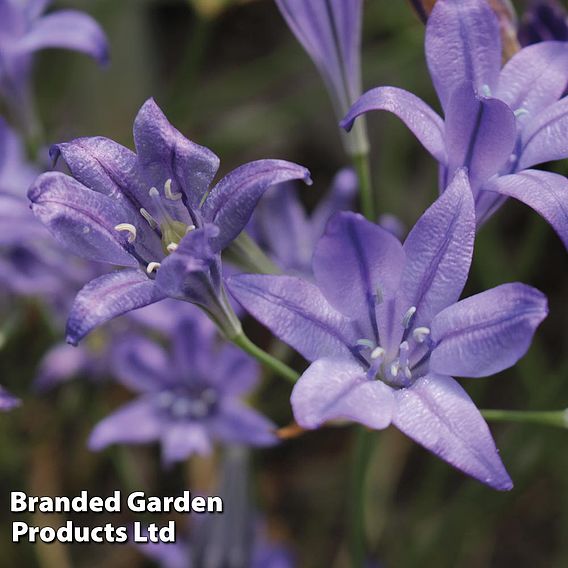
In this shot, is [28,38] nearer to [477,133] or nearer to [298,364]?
[477,133]

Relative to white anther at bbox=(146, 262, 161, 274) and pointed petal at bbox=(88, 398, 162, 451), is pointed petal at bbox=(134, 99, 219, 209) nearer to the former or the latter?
white anther at bbox=(146, 262, 161, 274)

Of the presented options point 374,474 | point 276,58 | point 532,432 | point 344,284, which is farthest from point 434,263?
point 276,58

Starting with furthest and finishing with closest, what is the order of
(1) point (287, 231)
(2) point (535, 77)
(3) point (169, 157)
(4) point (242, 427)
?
(1) point (287, 231), (4) point (242, 427), (2) point (535, 77), (3) point (169, 157)

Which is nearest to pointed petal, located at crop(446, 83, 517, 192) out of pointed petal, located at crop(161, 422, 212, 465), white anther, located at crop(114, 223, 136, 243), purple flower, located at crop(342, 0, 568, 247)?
purple flower, located at crop(342, 0, 568, 247)

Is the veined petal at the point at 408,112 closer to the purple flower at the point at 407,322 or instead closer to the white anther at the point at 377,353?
the purple flower at the point at 407,322

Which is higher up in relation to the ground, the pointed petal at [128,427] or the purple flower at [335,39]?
the purple flower at [335,39]

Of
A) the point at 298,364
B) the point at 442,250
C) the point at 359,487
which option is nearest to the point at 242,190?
the point at 442,250

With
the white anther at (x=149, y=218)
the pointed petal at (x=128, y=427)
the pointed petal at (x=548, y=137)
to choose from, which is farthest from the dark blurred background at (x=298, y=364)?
the white anther at (x=149, y=218)
